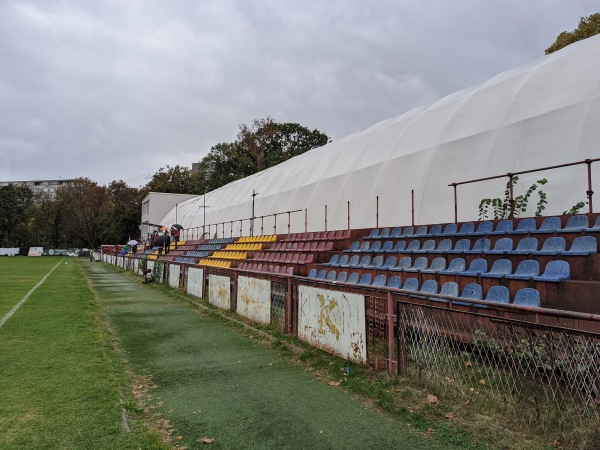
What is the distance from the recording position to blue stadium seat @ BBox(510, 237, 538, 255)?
7.72 meters

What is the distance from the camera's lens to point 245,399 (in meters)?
5.36

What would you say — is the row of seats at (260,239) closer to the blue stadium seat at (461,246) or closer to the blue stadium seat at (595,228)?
the blue stadium seat at (461,246)

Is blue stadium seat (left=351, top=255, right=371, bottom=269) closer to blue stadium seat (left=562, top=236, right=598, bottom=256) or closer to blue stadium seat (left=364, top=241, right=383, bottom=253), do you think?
blue stadium seat (left=364, top=241, right=383, bottom=253)

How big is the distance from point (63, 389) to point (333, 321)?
405 cm

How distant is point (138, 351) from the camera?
8.03 meters

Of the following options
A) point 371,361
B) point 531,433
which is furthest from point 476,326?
point 371,361

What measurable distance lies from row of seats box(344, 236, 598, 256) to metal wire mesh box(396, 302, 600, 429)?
10.2ft

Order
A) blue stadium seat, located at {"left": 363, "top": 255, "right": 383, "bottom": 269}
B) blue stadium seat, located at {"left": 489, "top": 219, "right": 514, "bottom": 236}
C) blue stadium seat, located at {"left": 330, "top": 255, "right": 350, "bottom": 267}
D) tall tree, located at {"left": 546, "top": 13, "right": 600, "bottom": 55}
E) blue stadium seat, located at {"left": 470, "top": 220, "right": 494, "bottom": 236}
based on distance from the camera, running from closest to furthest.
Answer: blue stadium seat, located at {"left": 489, "top": 219, "right": 514, "bottom": 236} < blue stadium seat, located at {"left": 470, "top": 220, "right": 494, "bottom": 236} < blue stadium seat, located at {"left": 363, "top": 255, "right": 383, "bottom": 269} < blue stadium seat, located at {"left": 330, "top": 255, "right": 350, "bottom": 267} < tall tree, located at {"left": 546, "top": 13, "right": 600, "bottom": 55}

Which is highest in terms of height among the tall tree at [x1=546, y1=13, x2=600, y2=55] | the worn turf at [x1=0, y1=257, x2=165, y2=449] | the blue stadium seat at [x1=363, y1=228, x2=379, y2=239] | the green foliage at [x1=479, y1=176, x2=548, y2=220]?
the tall tree at [x1=546, y1=13, x2=600, y2=55]

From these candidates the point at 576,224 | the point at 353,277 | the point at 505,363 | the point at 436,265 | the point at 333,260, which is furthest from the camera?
the point at 333,260

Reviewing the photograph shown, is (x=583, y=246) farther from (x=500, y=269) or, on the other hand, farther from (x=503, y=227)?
(x=503, y=227)

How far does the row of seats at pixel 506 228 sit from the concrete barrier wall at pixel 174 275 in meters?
9.94

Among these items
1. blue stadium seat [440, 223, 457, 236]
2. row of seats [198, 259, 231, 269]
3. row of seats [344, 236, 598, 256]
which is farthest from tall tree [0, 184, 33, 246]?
blue stadium seat [440, 223, 457, 236]

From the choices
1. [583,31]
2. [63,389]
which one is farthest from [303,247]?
[583,31]
